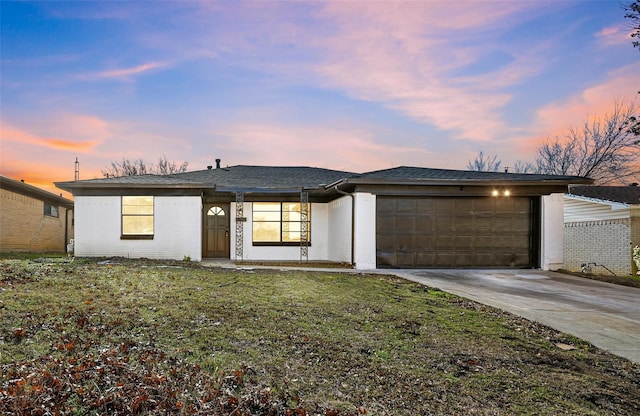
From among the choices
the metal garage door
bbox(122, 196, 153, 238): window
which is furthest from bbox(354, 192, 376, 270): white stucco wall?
bbox(122, 196, 153, 238): window

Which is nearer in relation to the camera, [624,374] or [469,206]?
[624,374]

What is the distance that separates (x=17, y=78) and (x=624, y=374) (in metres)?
16.3

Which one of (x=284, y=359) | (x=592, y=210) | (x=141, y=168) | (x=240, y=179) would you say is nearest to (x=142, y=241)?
(x=240, y=179)

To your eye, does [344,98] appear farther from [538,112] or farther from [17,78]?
[17,78]

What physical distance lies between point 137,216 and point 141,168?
30455 millimetres

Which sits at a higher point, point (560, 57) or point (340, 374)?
point (560, 57)

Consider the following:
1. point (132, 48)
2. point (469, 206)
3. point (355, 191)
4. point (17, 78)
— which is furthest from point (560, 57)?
point (17, 78)

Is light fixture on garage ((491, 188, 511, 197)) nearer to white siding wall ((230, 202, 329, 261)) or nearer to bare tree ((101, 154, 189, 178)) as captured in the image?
white siding wall ((230, 202, 329, 261))

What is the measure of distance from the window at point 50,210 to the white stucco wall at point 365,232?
16.5 meters

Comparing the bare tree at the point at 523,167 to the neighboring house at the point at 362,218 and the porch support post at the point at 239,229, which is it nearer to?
the neighboring house at the point at 362,218

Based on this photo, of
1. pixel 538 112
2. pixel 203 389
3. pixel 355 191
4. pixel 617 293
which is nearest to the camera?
pixel 203 389

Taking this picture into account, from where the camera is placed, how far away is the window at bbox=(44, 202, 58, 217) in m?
19.4

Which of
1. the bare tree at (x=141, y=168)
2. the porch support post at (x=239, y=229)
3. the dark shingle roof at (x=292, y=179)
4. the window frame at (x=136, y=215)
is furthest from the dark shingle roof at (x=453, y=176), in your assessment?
the bare tree at (x=141, y=168)

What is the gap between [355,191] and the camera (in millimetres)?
11680
